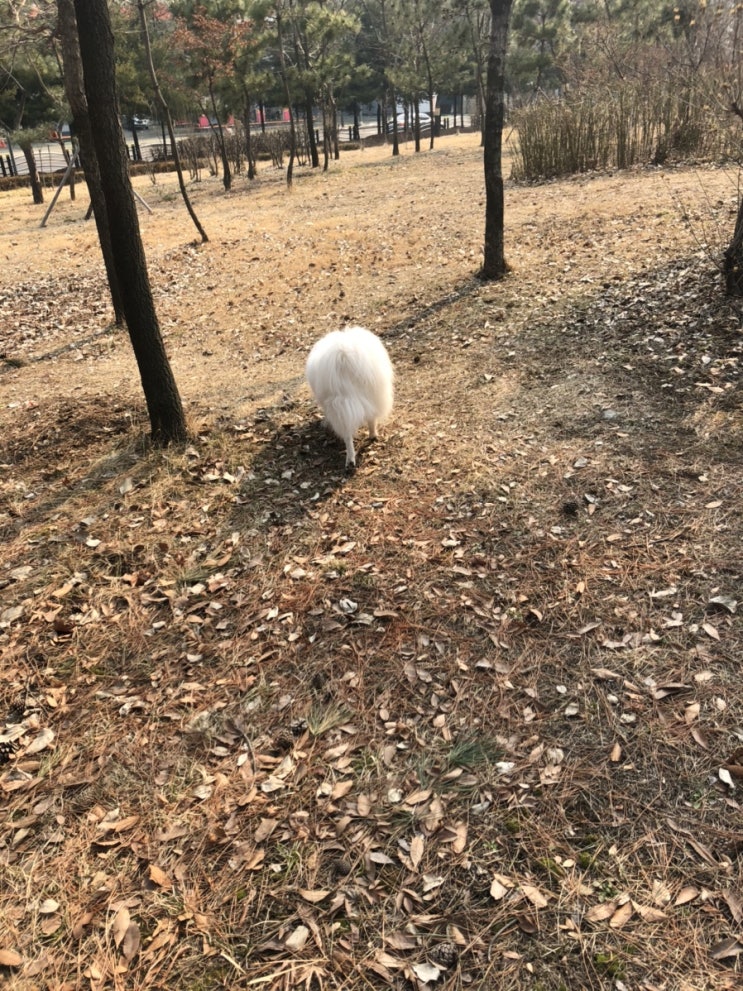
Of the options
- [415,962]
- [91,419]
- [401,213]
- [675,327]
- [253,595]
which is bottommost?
[415,962]

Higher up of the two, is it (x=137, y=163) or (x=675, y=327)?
(x=137, y=163)

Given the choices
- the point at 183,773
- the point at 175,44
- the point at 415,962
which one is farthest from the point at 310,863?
the point at 175,44

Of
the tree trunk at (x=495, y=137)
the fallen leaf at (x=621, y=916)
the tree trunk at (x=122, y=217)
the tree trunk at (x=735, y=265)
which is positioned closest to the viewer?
the fallen leaf at (x=621, y=916)

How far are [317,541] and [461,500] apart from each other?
4.11 feet

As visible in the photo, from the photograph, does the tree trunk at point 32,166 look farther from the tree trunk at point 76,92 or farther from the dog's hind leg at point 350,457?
the dog's hind leg at point 350,457

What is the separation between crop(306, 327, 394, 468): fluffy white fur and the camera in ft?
17.2

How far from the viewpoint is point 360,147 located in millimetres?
39406

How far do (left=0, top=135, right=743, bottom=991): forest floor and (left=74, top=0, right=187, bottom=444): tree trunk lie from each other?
0.51 meters

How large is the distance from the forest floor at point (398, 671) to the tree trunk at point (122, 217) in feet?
1.68

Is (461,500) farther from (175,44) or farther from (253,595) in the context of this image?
(175,44)

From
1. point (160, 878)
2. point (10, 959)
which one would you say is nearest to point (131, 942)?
point (160, 878)

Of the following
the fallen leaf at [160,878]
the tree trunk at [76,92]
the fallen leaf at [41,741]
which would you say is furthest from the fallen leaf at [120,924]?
the tree trunk at [76,92]

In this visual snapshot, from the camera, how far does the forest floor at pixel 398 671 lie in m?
2.59

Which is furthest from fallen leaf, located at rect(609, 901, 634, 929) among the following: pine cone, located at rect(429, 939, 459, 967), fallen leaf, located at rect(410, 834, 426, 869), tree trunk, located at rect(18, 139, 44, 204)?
tree trunk, located at rect(18, 139, 44, 204)
